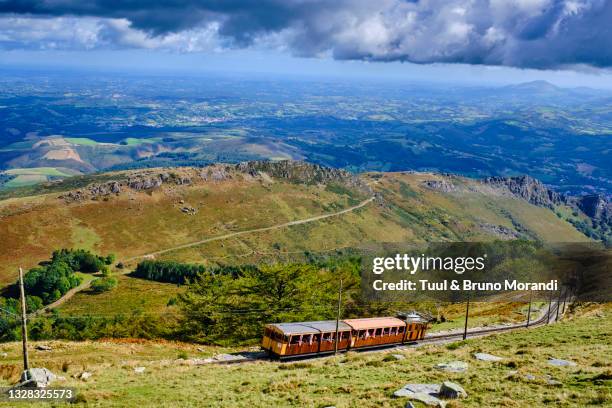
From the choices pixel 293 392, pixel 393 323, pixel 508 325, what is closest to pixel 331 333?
pixel 393 323

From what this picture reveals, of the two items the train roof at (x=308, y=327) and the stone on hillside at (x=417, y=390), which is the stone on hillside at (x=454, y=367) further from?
the train roof at (x=308, y=327)

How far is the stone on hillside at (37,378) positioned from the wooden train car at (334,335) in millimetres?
22608

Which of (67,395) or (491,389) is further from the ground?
(491,389)

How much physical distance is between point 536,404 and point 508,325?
52.7 m

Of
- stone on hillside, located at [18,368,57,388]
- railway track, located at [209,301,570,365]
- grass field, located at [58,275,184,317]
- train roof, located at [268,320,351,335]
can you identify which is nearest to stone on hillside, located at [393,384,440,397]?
stone on hillside, located at [18,368,57,388]

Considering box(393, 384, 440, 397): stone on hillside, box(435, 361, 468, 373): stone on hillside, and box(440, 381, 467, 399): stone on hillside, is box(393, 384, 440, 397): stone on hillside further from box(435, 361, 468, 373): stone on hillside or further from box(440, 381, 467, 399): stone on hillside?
box(435, 361, 468, 373): stone on hillside

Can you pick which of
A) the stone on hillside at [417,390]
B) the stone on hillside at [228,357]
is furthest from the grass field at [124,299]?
the stone on hillside at [417,390]

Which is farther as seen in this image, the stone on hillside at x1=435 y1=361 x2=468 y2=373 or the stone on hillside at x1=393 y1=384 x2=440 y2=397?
the stone on hillside at x1=435 y1=361 x2=468 y2=373

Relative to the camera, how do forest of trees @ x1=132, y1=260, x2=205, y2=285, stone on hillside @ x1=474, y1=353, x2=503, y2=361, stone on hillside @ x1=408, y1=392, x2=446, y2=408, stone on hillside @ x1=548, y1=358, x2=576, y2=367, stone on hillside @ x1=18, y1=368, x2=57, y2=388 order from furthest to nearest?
forest of trees @ x1=132, y1=260, x2=205, y2=285 < stone on hillside @ x1=474, y1=353, x2=503, y2=361 < stone on hillside @ x1=548, y1=358, x2=576, y2=367 < stone on hillside @ x1=18, y1=368, x2=57, y2=388 < stone on hillside @ x1=408, y1=392, x2=446, y2=408

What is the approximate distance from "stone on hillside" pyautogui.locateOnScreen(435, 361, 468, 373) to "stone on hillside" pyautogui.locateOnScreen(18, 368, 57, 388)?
88.2ft

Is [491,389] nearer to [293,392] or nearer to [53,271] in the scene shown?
[293,392]

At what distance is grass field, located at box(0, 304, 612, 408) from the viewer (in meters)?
28.6

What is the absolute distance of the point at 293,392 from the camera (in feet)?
105

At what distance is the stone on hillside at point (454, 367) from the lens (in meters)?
35.4
